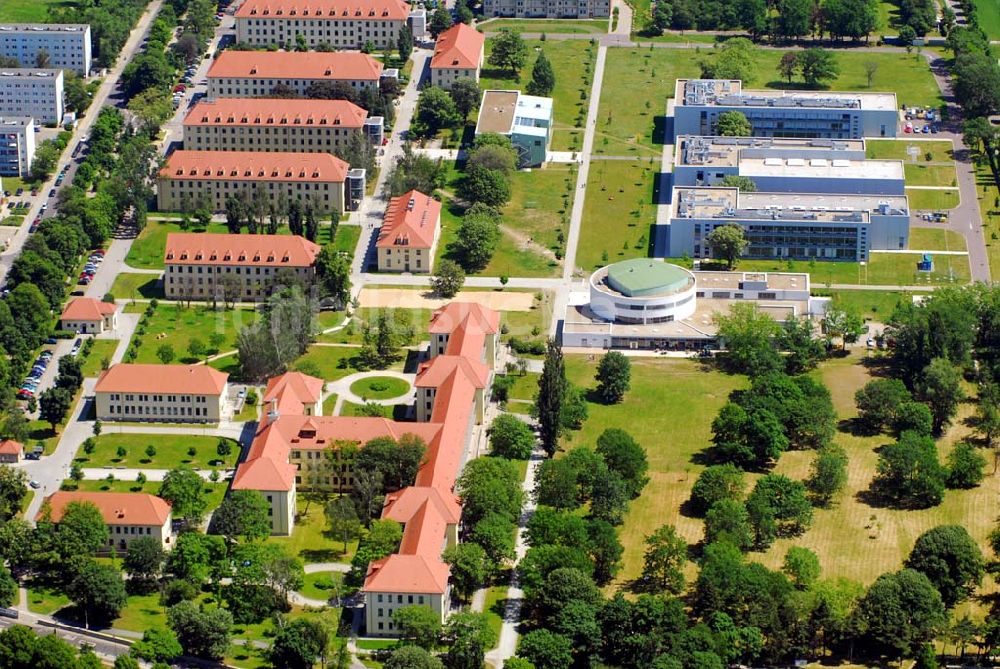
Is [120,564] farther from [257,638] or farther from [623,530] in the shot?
[623,530]

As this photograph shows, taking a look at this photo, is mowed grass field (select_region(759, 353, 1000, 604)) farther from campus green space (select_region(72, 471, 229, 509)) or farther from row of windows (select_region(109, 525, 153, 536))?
row of windows (select_region(109, 525, 153, 536))

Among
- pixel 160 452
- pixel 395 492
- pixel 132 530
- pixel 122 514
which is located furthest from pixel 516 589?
pixel 160 452

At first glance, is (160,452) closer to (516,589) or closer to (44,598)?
(44,598)

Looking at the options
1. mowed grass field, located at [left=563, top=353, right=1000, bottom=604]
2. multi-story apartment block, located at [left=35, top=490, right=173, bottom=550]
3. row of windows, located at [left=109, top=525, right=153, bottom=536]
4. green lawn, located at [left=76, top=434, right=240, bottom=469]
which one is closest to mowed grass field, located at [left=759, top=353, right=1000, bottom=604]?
mowed grass field, located at [left=563, top=353, right=1000, bottom=604]

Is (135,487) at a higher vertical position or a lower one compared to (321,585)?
higher

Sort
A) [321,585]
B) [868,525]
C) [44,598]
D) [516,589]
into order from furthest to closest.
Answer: [868,525] < [516,589] < [321,585] < [44,598]

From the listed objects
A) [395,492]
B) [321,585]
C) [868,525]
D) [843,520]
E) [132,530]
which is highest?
[395,492]

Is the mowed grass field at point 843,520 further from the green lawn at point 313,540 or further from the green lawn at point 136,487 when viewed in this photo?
the green lawn at point 136,487
